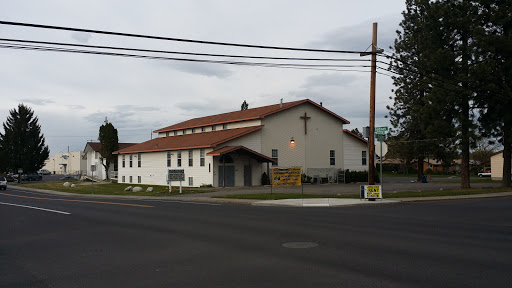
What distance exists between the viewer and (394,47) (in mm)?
52625

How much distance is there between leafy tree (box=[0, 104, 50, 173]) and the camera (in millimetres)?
87125

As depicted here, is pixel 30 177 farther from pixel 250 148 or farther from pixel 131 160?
pixel 250 148

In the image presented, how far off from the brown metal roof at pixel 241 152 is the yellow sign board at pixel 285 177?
37.7 ft

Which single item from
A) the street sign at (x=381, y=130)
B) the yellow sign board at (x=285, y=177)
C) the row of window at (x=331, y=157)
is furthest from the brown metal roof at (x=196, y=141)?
the street sign at (x=381, y=130)

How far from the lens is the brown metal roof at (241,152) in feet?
130

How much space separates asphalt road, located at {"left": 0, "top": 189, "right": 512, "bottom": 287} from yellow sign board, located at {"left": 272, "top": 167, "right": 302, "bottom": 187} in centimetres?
1158

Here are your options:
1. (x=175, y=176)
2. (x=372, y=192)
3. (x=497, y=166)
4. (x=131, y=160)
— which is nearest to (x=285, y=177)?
(x=372, y=192)

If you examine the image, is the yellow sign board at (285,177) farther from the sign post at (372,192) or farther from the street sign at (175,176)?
the street sign at (175,176)

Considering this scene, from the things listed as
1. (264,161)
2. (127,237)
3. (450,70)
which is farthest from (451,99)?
(127,237)

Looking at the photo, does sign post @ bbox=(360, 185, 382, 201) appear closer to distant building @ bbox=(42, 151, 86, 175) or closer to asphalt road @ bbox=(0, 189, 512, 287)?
asphalt road @ bbox=(0, 189, 512, 287)

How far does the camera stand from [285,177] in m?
28.6

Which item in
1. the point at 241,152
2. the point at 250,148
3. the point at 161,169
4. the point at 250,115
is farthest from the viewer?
the point at 161,169

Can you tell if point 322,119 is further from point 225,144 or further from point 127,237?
point 127,237

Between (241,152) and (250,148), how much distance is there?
2355mm
